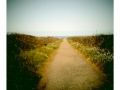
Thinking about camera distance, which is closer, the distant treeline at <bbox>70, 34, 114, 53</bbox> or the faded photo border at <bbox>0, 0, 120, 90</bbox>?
the faded photo border at <bbox>0, 0, 120, 90</bbox>

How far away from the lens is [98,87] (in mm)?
4031

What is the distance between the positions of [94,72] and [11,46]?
192 inches

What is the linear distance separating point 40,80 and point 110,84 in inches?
107
